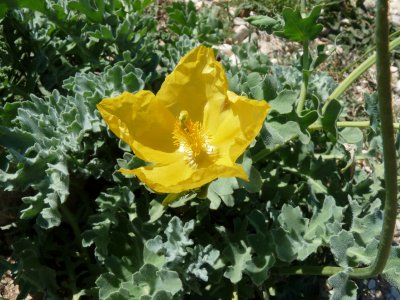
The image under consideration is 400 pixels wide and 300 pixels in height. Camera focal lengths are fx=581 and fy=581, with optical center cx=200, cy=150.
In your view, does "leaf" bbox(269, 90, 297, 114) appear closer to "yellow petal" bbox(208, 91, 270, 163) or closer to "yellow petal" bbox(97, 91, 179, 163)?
"yellow petal" bbox(208, 91, 270, 163)

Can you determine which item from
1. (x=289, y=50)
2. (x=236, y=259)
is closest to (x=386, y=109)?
(x=236, y=259)

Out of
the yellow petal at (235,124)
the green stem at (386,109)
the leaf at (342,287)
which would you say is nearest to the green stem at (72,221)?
the yellow petal at (235,124)

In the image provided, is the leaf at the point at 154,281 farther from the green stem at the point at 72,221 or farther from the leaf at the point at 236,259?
the green stem at the point at 72,221

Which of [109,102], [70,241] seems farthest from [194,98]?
[70,241]

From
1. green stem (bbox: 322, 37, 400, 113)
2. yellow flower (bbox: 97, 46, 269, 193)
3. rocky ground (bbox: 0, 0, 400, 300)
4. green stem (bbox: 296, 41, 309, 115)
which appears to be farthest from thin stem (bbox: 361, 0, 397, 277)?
rocky ground (bbox: 0, 0, 400, 300)

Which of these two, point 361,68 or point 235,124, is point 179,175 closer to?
point 235,124

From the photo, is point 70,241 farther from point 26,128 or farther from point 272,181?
point 272,181

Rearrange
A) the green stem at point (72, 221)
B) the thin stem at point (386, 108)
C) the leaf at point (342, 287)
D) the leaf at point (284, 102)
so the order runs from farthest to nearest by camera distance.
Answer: the green stem at point (72, 221) < the leaf at point (284, 102) < the leaf at point (342, 287) < the thin stem at point (386, 108)
